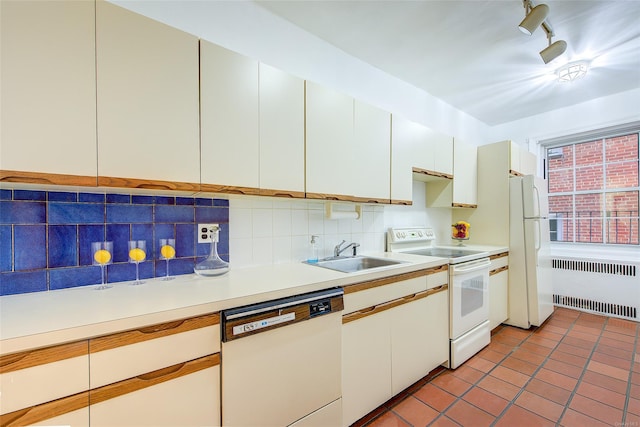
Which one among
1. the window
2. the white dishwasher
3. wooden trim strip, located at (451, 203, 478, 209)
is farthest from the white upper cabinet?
the window

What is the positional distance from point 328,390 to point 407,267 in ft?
2.87

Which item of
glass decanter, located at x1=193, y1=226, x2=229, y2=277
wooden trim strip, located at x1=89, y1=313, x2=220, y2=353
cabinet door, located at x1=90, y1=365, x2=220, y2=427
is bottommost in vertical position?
cabinet door, located at x1=90, y1=365, x2=220, y2=427

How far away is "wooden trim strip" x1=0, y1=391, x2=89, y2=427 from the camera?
28.6 inches

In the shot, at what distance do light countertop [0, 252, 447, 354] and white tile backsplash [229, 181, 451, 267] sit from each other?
23cm

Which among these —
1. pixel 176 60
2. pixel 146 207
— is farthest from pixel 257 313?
pixel 176 60

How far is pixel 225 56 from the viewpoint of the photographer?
137 cm

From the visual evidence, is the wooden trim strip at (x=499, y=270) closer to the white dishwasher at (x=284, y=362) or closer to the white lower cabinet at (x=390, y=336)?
the white lower cabinet at (x=390, y=336)

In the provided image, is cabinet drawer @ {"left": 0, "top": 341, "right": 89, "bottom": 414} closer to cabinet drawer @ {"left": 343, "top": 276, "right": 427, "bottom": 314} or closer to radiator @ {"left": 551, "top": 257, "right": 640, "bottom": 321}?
cabinet drawer @ {"left": 343, "top": 276, "right": 427, "bottom": 314}

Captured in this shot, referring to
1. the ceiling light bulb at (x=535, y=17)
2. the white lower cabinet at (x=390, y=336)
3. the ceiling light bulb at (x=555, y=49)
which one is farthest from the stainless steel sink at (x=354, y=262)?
the ceiling light bulb at (x=555, y=49)

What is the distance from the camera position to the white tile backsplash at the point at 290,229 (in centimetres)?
174

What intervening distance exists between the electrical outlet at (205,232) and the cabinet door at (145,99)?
1.24 ft

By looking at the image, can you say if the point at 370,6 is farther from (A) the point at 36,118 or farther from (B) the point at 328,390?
(B) the point at 328,390

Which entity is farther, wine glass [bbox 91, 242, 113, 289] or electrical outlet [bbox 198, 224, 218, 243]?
electrical outlet [bbox 198, 224, 218, 243]

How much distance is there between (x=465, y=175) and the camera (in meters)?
3.04
